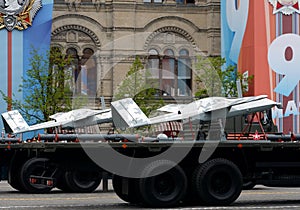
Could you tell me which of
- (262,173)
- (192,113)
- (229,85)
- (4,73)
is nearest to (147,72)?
(229,85)

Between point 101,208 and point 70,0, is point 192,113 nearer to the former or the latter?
point 101,208

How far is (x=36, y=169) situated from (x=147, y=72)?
87.5 ft

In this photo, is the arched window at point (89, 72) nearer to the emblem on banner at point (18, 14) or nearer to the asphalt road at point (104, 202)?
the emblem on banner at point (18, 14)

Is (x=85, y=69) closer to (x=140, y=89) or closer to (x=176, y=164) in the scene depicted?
(x=140, y=89)

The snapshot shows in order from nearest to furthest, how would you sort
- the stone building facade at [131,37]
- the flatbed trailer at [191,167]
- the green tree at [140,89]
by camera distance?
1. the flatbed trailer at [191,167]
2. the green tree at [140,89]
3. the stone building facade at [131,37]

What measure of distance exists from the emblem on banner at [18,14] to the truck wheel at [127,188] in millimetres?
32810

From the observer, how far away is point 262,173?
20.7 m

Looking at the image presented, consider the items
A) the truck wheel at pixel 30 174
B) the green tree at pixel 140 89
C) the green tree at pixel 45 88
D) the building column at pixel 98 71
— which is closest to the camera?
the truck wheel at pixel 30 174

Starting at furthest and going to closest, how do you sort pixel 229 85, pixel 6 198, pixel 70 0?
pixel 70 0 < pixel 229 85 < pixel 6 198

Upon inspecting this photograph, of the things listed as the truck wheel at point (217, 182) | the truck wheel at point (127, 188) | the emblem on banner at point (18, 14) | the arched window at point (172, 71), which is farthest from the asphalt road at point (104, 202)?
the arched window at point (172, 71)

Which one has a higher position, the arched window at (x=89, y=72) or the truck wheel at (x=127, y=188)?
the arched window at (x=89, y=72)

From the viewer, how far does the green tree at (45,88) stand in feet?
158

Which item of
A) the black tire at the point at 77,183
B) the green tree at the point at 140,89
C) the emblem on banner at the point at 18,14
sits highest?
the emblem on banner at the point at 18,14

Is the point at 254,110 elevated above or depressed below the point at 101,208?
above
